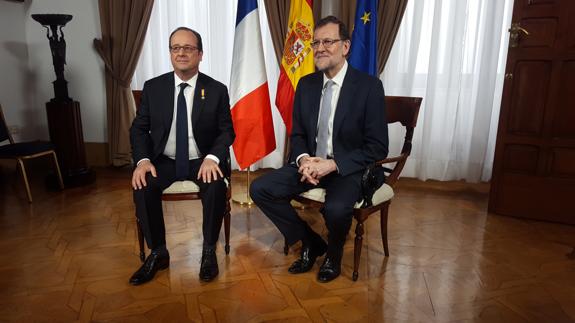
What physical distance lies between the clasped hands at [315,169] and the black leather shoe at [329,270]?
1.47 ft

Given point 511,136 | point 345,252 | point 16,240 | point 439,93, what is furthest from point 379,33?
point 16,240

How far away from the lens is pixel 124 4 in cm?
443

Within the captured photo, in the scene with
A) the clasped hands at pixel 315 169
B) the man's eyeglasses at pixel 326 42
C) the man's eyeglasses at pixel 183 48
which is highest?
the man's eyeglasses at pixel 326 42

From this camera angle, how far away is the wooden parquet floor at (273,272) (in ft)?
6.80

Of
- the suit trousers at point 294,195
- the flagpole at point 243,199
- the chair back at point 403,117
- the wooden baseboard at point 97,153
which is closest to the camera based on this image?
the suit trousers at point 294,195

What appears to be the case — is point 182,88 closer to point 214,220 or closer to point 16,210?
point 214,220

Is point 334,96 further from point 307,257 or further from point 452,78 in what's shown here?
point 452,78

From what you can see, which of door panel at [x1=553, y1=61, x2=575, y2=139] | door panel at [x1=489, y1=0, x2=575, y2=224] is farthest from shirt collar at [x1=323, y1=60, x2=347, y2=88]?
door panel at [x1=553, y1=61, x2=575, y2=139]

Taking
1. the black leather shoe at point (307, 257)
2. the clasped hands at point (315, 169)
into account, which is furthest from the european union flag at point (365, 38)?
the black leather shoe at point (307, 257)

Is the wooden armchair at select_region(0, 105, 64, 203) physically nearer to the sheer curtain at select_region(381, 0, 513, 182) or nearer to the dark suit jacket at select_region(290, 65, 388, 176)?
the dark suit jacket at select_region(290, 65, 388, 176)

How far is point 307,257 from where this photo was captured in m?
2.48

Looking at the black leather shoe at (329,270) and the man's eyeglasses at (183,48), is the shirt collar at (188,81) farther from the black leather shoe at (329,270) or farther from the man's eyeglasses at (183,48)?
the black leather shoe at (329,270)

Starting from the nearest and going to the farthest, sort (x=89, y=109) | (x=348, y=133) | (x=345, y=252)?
1. (x=348, y=133)
2. (x=345, y=252)
3. (x=89, y=109)

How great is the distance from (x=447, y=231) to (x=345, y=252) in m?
0.87
